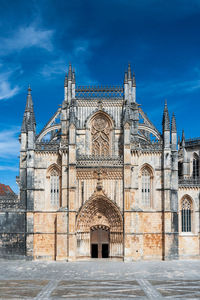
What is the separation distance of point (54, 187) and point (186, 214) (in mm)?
15016

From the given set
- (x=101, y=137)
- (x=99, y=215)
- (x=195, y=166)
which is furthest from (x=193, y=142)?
(x=99, y=215)

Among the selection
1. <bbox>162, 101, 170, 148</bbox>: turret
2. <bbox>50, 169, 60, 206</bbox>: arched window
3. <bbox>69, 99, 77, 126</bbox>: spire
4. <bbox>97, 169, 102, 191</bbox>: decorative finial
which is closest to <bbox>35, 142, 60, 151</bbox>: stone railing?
<bbox>50, 169, 60, 206</bbox>: arched window

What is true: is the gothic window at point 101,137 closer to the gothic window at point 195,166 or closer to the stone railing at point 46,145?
the stone railing at point 46,145

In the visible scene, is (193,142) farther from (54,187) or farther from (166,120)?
(54,187)

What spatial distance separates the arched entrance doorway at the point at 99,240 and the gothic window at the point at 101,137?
26.8ft

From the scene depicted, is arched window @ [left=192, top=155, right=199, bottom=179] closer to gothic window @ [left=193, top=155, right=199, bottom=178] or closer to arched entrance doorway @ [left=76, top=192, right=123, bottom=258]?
gothic window @ [left=193, top=155, right=199, bottom=178]

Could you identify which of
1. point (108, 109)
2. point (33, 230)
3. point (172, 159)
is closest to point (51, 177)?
point (33, 230)

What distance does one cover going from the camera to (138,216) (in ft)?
128

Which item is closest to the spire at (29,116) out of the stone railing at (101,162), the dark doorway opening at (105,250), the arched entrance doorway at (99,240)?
the stone railing at (101,162)

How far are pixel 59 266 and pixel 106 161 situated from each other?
11.5 metres

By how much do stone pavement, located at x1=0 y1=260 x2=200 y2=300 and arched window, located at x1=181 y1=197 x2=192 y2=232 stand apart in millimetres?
6545

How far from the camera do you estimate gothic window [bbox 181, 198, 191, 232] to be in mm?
42812

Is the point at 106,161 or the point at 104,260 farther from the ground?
the point at 106,161

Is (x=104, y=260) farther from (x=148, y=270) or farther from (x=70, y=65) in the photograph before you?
(x=70, y=65)
